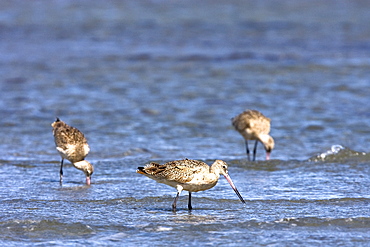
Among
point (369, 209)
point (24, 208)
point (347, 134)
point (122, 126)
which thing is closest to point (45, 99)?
point (122, 126)

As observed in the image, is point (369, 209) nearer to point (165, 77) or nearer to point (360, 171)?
point (360, 171)

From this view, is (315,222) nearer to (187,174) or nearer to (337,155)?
(187,174)

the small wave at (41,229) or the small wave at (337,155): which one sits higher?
the small wave at (337,155)

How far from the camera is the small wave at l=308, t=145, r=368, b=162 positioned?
393 inches

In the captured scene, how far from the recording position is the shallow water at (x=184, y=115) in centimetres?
675

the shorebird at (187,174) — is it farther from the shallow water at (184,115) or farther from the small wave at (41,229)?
the small wave at (41,229)

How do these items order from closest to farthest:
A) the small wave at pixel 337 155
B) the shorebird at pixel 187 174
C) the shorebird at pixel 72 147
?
the shorebird at pixel 187 174 → the shorebird at pixel 72 147 → the small wave at pixel 337 155

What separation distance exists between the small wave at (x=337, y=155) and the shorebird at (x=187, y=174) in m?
2.96

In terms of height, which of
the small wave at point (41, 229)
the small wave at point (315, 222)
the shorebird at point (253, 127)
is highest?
the shorebird at point (253, 127)

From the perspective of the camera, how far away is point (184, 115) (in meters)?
13.1

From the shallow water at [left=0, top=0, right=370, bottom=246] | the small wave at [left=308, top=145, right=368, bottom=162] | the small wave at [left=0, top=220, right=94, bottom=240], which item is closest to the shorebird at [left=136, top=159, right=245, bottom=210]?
the shallow water at [left=0, top=0, right=370, bottom=246]

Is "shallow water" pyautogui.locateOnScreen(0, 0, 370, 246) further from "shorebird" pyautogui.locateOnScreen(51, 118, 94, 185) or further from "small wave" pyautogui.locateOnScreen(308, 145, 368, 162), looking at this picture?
"shorebird" pyautogui.locateOnScreen(51, 118, 94, 185)

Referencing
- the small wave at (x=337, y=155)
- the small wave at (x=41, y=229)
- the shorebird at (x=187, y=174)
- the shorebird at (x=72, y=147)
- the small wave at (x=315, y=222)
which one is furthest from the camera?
the small wave at (x=337, y=155)

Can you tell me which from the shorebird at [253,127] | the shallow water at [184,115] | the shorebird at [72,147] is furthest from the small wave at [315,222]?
the shorebird at [253,127]
